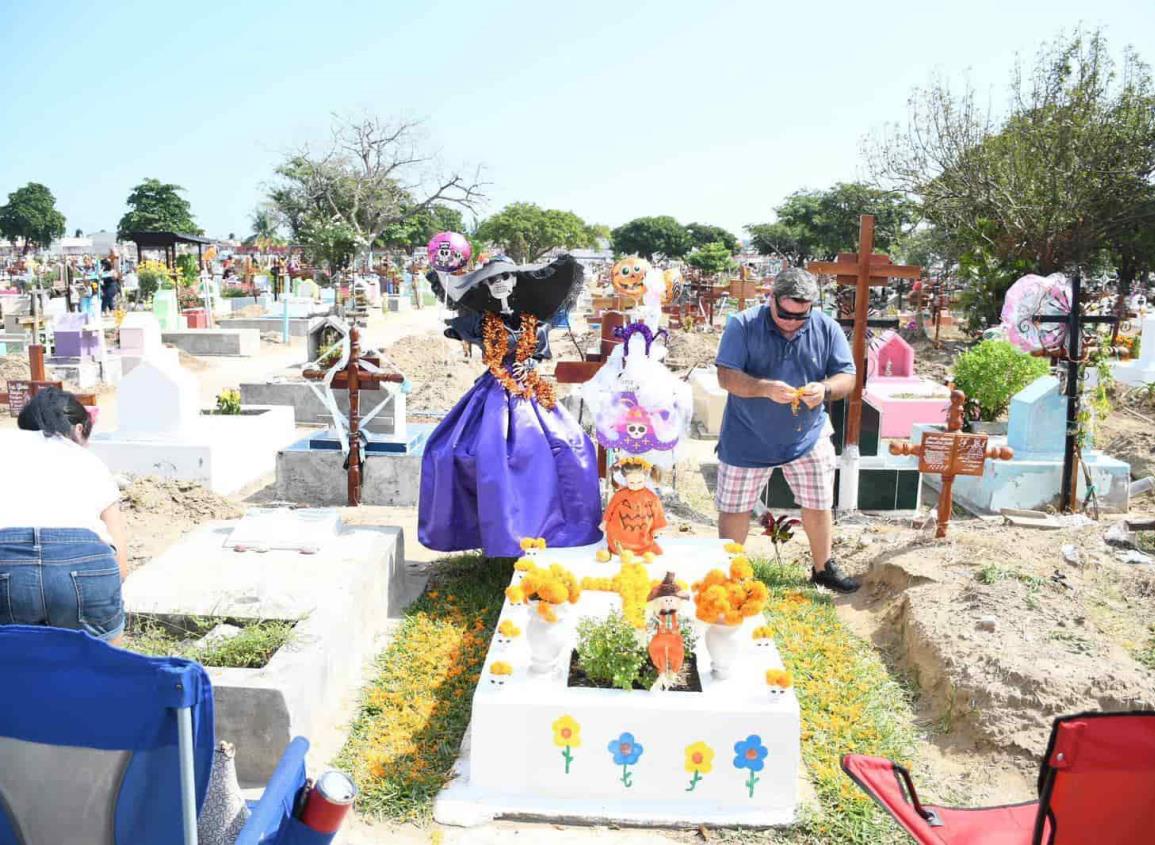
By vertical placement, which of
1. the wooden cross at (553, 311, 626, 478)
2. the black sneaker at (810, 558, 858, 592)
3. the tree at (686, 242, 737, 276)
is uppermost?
the tree at (686, 242, 737, 276)

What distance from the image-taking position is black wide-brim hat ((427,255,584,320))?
16.7 ft

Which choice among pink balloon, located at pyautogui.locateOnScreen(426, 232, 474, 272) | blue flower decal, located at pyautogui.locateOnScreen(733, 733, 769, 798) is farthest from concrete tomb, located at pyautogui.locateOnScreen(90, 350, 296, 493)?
blue flower decal, located at pyautogui.locateOnScreen(733, 733, 769, 798)

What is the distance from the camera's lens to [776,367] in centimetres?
486

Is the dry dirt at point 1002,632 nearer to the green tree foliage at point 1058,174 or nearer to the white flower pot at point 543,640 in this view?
the white flower pot at point 543,640

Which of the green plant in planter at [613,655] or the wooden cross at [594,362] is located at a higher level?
the wooden cross at [594,362]

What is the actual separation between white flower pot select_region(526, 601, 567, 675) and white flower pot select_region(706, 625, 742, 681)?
55 centimetres

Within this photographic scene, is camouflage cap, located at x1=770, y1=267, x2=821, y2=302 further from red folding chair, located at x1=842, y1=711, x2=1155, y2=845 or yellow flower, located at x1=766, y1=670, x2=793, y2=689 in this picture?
red folding chair, located at x1=842, y1=711, x2=1155, y2=845

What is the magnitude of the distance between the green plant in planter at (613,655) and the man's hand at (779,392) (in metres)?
1.58

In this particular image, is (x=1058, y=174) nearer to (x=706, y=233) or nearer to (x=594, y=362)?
(x=594, y=362)

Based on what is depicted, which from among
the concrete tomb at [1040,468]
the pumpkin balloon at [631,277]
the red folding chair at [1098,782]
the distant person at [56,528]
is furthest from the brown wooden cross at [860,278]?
the distant person at [56,528]

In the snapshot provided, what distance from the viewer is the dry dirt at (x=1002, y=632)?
366cm

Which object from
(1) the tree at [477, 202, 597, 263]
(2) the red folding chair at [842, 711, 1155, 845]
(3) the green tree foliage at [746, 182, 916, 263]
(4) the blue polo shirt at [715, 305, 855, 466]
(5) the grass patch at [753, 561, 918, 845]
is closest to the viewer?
(2) the red folding chair at [842, 711, 1155, 845]

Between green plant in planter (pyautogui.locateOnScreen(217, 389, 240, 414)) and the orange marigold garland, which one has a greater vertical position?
the orange marigold garland

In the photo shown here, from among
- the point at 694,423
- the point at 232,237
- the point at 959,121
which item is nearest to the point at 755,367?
the point at 694,423
